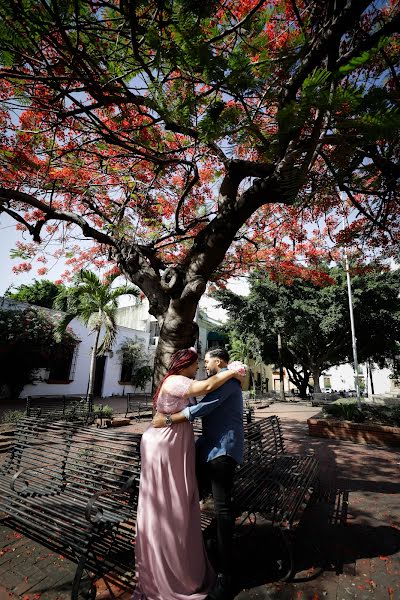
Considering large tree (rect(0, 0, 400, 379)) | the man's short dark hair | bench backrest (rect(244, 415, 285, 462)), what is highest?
large tree (rect(0, 0, 400, 379))

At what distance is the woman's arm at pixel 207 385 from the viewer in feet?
7.34

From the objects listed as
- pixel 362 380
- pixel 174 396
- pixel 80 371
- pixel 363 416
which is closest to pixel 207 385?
pixel 174 396

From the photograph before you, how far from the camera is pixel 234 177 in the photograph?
12.5ft

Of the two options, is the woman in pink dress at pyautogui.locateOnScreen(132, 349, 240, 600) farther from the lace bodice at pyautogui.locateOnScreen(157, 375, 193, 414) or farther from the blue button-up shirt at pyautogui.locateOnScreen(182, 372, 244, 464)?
the blue button-up shirt at pyautogui.locateOnScreen(182, 372, 244, 464)

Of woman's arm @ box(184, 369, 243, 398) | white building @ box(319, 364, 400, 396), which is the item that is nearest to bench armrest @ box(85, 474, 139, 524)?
woman's arm @ box(184, 369, 243, 398)

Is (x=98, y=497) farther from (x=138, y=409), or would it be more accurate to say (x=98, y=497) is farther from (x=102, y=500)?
(x=138, y=409)

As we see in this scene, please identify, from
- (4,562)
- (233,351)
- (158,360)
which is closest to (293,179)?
(158,360)

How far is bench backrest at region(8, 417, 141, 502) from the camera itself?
2885 millimetres

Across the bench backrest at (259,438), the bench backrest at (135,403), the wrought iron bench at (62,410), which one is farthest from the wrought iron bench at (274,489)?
the bench backrest at (135,403)

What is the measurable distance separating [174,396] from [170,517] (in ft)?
2.69

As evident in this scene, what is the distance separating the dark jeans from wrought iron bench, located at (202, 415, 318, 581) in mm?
415

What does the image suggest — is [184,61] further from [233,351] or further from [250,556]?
[233,351]

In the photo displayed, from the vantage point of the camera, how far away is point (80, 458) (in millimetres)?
3414

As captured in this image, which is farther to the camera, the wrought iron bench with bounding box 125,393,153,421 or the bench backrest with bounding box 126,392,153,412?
the bench backrest with bounding box 126,392,153,412
